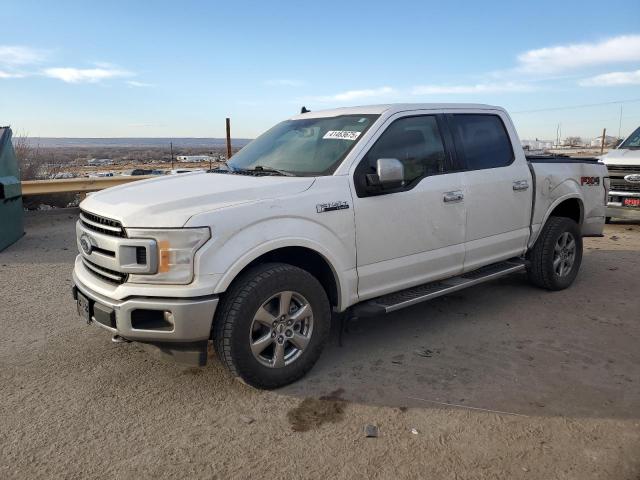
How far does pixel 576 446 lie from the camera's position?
285 cm

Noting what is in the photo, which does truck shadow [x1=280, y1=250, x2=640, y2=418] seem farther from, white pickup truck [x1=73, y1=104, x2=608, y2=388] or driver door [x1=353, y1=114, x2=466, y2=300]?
driver door [x1=353, y1=114, x2=466, y2=300]

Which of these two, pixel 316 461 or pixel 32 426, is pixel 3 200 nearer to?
pixel 32 426

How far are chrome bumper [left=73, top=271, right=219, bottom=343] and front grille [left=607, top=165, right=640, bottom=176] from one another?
8.90 m

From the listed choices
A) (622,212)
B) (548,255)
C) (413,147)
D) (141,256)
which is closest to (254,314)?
(141,256)

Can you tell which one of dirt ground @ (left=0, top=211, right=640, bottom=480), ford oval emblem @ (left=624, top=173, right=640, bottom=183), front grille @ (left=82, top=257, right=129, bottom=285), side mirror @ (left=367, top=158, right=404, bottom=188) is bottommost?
dirt ground @ (left=0, top=211, right=640, bottom=480)

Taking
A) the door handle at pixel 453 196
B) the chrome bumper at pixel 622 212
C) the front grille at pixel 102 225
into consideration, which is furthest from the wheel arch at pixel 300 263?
the chrome bumper at pixel 622 212

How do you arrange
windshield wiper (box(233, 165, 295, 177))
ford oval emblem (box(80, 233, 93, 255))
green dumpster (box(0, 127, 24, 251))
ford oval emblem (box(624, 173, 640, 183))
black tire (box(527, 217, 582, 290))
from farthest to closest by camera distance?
ford oval emblem (box(624, 173, 640, 183)), green dumpster (box(0, 127, 24, 251)), black tire (box(527, 217, 582, 290)), windshield wiper (box(233, 165, 295, 177)), ford oval emblem (box(80, 233, 93, 255))

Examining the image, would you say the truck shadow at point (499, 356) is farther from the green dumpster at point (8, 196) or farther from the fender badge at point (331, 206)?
the green dumpster at point (8, 196)

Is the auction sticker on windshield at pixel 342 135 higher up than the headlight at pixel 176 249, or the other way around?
the auction sticker on windshield at pixel 342 135

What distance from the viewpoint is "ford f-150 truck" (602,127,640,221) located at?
368 inches

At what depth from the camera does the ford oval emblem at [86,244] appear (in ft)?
11.5

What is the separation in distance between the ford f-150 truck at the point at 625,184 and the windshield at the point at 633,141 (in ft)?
1.71

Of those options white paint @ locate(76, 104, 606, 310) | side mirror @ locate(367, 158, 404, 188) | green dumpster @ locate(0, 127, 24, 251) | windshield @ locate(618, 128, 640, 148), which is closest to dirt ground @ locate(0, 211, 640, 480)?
white paint @ locate(76, 104, 606, 310)

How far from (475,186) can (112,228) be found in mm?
2931
